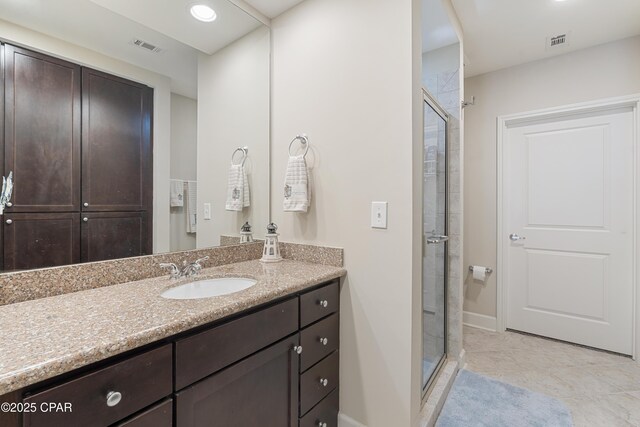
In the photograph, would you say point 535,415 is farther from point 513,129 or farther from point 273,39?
point 273,39

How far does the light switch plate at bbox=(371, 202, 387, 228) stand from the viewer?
1436 millimetres

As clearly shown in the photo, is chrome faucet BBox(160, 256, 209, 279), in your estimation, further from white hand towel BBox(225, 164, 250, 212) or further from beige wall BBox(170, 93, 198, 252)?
white hand towel BBox(225, 164, 250, 212)

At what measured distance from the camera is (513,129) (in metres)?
2.84

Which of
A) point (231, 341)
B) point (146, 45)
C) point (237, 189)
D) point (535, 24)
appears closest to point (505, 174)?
point (535, 24)

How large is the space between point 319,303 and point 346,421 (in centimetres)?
70

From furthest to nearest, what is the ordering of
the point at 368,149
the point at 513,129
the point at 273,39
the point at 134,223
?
the point at 513,129 → the point at 273,39 → the point at 368,149 → the point at 134,223

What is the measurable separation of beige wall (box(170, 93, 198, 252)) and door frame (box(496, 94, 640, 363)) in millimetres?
2751

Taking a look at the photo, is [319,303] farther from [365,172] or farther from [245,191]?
[245,191]

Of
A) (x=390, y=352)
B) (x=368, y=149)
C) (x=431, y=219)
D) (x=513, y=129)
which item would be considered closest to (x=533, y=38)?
(x=513, y=129)

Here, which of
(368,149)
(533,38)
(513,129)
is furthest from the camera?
(513,129)

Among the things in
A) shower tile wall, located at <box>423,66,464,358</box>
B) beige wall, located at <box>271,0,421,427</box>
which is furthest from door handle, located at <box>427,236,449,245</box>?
beige wall, located at <box>271,0,421,427</box>

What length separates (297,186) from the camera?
5.47ft

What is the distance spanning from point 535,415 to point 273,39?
2807 millimetres

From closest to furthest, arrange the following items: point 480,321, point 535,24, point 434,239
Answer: point 434,239 → point 535,24 → point 480,321
